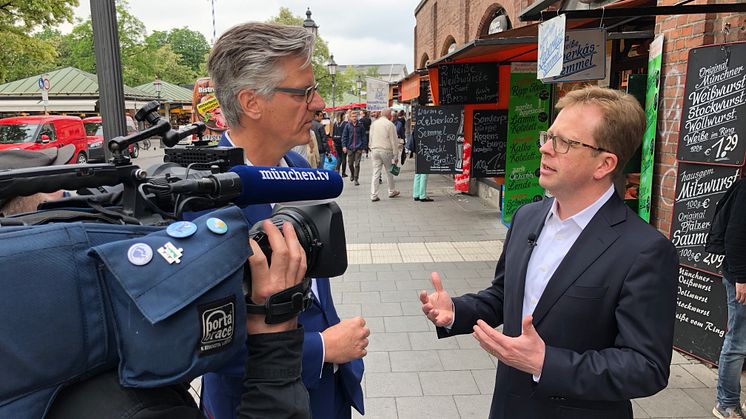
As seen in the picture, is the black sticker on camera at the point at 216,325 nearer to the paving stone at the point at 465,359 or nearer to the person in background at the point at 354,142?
the paving stone at the point at 465,359

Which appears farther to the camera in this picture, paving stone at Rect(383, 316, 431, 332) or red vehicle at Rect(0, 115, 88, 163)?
red vehicle at Rect(0, 115, 88, 163)

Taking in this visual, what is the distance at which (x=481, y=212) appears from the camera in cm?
1030

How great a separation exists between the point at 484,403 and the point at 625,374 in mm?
2199

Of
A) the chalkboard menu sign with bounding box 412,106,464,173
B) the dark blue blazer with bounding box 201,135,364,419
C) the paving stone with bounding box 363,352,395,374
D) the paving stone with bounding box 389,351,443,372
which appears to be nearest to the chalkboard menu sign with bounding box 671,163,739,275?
the paving stone with bounding box 389,351,443,372

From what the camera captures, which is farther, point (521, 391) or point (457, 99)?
point (457, 99)

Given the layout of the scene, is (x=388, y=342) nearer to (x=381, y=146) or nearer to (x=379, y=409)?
(x=379, y=409)

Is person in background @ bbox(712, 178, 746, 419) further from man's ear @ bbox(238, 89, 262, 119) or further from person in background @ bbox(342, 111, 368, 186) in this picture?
person in background @ bbox(342, 111, 368, 186)

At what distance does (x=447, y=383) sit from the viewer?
3914 millimetres

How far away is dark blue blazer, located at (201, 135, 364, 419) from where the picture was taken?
1429 millimetres

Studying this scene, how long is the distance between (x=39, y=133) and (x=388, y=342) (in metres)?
20.1

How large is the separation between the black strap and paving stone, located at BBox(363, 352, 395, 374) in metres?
3.30

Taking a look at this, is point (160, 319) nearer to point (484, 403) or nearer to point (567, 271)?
point (567, 271)

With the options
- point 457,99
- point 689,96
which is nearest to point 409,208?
point 457,99

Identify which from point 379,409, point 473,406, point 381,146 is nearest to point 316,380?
point 379,409
